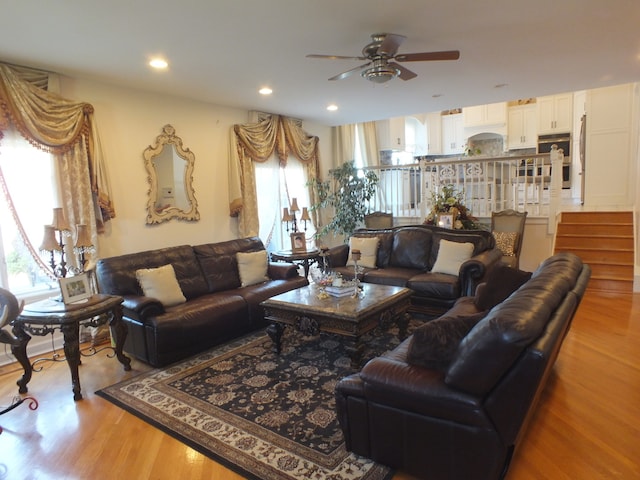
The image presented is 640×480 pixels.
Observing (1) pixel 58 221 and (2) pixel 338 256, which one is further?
(2) pixel 338 256

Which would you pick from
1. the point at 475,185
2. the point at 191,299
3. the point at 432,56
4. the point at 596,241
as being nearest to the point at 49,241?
the point at 191,299

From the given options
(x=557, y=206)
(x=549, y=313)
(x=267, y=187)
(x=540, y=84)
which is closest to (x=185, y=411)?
(x=549, y=313)

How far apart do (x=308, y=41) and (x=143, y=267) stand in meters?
2.62

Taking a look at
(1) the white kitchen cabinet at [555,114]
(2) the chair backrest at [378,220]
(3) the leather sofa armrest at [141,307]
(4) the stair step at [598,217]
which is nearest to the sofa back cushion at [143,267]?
(3) the leather sofa armrest at [141,307]

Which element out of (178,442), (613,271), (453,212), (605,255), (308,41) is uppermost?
(308,41)

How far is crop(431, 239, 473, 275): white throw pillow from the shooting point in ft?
14.4

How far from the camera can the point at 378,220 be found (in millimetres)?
6992

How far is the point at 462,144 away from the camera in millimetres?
10281

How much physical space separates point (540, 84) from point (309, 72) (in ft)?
9.21

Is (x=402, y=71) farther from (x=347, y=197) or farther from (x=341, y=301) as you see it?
(x=347, y=197)

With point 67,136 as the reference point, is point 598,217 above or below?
below

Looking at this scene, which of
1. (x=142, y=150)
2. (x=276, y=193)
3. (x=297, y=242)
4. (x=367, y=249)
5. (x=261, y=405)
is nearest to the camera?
(x=261, y=405)

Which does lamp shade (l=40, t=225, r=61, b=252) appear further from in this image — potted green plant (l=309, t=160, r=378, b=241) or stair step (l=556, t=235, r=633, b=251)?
stair step (l=556, t=235, r=633, b=251)

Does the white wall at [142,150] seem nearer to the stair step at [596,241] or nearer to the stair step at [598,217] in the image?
the stair step at [596,241]
